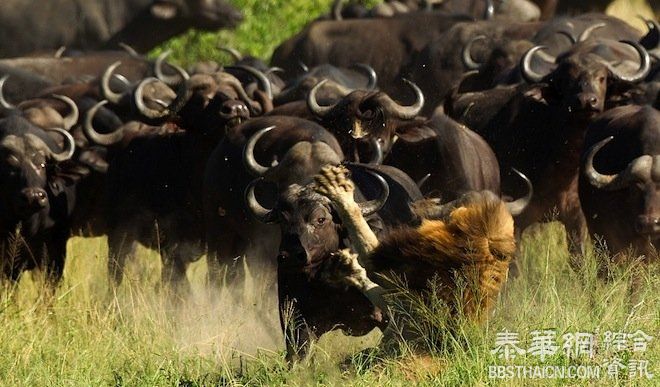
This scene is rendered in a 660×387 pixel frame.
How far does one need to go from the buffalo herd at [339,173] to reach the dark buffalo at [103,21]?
19.5 feet

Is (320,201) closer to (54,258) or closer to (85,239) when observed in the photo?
(54,258)

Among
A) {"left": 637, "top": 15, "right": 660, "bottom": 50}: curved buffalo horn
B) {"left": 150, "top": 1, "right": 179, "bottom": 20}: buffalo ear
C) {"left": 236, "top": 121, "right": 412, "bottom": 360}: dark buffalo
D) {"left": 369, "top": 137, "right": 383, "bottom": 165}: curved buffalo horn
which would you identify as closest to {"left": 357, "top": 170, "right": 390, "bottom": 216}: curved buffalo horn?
{"left": 236, "top": 121, "right": 412, "bottom": 360}: dark buffalo

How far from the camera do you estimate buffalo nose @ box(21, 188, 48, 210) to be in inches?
442

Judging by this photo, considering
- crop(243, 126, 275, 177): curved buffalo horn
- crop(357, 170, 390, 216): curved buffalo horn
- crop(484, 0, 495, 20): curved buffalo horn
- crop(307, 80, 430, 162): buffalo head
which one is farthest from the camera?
crop(484, 0, 495, 20): curved buffalo horn

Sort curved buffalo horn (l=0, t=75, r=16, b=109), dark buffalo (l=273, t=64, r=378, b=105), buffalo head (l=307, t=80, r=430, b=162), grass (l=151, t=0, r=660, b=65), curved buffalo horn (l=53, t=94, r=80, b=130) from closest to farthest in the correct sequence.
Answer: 1. buffalo head (l=307, t=80, r=430, b=162)
2. dark buffalo (l=273, t=64, r=378, b=105)
3. curved buffalo horn (l=53, t=94, r=80, b=130)
4. curved buffalo horn (l=0, t=75, r=16, b=109)
5. grass (l=151, t=0, r=660, b=65)

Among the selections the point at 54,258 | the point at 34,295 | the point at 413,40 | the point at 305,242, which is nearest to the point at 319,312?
the point at 305,242

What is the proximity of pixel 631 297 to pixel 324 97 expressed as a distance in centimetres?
444

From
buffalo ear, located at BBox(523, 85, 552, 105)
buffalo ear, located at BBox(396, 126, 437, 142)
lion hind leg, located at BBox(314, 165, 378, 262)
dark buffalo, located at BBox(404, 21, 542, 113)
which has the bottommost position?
dark buffalo, located at BBox(404, 21, 542, 113)

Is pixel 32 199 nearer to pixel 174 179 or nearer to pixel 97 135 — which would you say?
pixel 174 179

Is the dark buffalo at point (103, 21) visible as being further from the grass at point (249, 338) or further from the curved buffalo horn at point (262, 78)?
the grass at point (249, 338)

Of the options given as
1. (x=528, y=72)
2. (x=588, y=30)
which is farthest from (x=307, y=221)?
(x=588, y=30)

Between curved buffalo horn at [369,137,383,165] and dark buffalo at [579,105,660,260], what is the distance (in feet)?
4.27

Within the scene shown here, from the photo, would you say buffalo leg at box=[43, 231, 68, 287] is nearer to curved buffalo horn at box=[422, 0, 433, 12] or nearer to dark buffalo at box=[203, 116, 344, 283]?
dark buffalo at box=[203, 116, 344, 283]

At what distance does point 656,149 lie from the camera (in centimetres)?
1078
